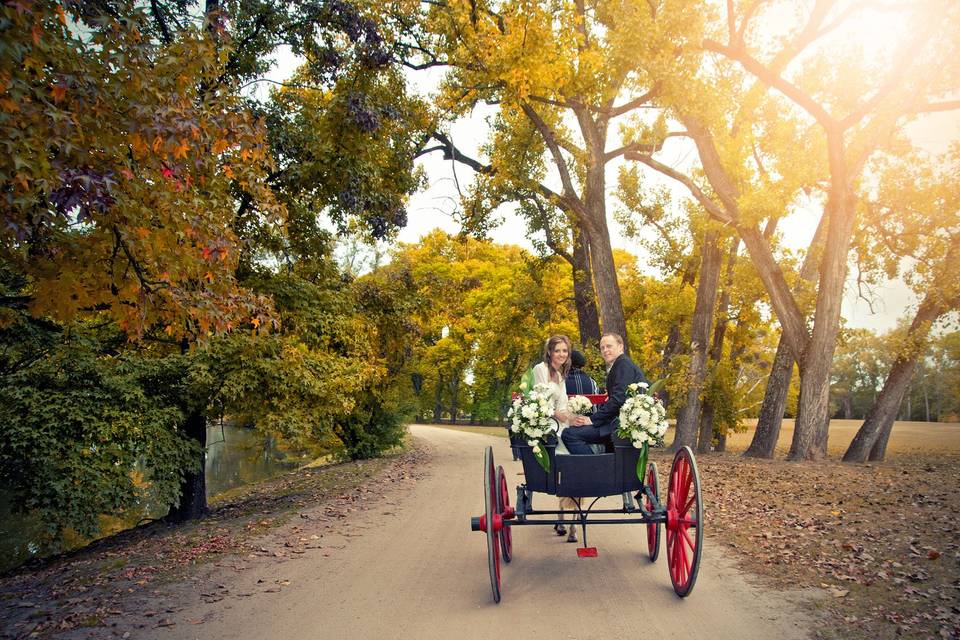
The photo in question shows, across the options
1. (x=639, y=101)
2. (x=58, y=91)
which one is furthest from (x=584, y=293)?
(x=58, y=91)

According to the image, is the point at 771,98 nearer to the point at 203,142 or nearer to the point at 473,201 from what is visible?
the point at 473,201

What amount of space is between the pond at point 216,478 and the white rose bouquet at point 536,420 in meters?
6.00

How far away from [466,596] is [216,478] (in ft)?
65.9

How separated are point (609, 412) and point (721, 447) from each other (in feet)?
67.2

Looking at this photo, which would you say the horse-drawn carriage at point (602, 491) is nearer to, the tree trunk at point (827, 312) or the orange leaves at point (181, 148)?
the orange leaves at point (181, 148)

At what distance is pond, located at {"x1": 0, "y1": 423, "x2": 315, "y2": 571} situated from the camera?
42.1 ft

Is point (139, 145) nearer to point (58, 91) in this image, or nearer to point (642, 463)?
point (58, 91)

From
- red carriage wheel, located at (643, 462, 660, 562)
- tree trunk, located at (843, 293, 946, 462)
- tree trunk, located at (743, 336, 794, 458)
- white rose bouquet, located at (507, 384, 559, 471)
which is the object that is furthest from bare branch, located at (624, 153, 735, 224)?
white rose bouquet, located at (507, 384, 559, 471)

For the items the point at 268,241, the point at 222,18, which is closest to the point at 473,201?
the point at 268,241

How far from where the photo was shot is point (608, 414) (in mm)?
5672

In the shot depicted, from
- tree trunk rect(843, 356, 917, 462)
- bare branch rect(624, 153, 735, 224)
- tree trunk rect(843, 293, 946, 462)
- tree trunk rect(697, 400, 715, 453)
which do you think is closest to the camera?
tree trunk rect(843, 293, 946, 462)

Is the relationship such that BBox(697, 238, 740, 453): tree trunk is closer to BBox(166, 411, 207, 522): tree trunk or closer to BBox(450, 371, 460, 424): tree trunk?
BBox(166, 411, 207, 522): tree trunk

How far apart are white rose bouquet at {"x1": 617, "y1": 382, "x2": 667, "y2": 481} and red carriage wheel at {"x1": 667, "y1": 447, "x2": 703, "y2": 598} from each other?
0.26m

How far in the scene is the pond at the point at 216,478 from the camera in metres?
12.8
